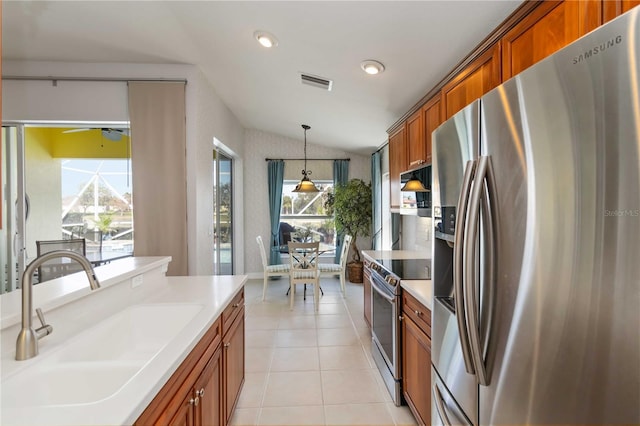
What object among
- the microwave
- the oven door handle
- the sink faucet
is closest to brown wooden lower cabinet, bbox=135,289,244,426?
the sink faucet

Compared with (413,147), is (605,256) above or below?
below

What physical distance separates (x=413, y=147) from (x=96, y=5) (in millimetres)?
2809

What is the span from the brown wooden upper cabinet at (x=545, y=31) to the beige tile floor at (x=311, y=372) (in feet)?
7.41

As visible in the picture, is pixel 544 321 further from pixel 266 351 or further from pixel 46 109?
pixel 46 109

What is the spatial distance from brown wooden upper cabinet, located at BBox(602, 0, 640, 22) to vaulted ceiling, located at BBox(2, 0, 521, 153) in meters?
0.70

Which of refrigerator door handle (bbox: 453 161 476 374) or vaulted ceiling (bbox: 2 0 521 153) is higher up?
vaulted ceiling (bbox: 2 0 521 153)

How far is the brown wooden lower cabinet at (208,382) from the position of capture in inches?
39.1

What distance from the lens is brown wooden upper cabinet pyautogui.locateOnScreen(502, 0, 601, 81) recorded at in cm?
104

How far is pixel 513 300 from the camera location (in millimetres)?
835

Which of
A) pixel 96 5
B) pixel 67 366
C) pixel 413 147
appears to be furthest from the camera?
pixel 413 147

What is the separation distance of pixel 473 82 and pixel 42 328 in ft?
7.99

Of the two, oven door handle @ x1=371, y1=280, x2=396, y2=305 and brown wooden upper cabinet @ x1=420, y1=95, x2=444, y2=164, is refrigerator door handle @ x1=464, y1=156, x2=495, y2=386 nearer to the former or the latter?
oven door handle @ x1=371, y1=280, x2=396, y2=305

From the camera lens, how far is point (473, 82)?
70.2 inches

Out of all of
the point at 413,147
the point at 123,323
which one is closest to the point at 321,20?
the point at 413,147
